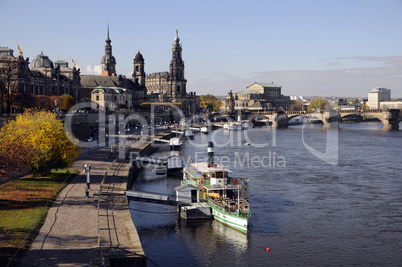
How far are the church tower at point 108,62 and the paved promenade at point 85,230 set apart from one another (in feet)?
430

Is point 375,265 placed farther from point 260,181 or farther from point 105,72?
point 105,72

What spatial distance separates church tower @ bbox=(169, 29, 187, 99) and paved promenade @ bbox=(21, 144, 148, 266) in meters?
150

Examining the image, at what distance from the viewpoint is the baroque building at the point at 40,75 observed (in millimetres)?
86000

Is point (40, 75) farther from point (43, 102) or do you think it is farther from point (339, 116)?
point (339, 116)

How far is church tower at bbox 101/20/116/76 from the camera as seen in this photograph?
164875 mm

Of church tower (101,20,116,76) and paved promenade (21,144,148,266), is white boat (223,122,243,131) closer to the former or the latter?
church tower (101,20,116,76)

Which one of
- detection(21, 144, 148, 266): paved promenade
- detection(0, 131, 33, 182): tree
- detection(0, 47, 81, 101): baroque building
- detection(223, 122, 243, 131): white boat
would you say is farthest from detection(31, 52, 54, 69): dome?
detection(0, 131, 33, 182): tree

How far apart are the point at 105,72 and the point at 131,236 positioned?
145192mm

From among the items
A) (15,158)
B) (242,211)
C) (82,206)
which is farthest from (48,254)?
(242,211)

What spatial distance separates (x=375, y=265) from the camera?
26938 millimetres

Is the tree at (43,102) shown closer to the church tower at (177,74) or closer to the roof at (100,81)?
the roof at (100,81)

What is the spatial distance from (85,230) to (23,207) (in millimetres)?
6730

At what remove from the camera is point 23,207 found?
29.8 m

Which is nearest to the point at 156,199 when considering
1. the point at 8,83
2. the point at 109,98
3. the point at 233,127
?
the point at 8,83
